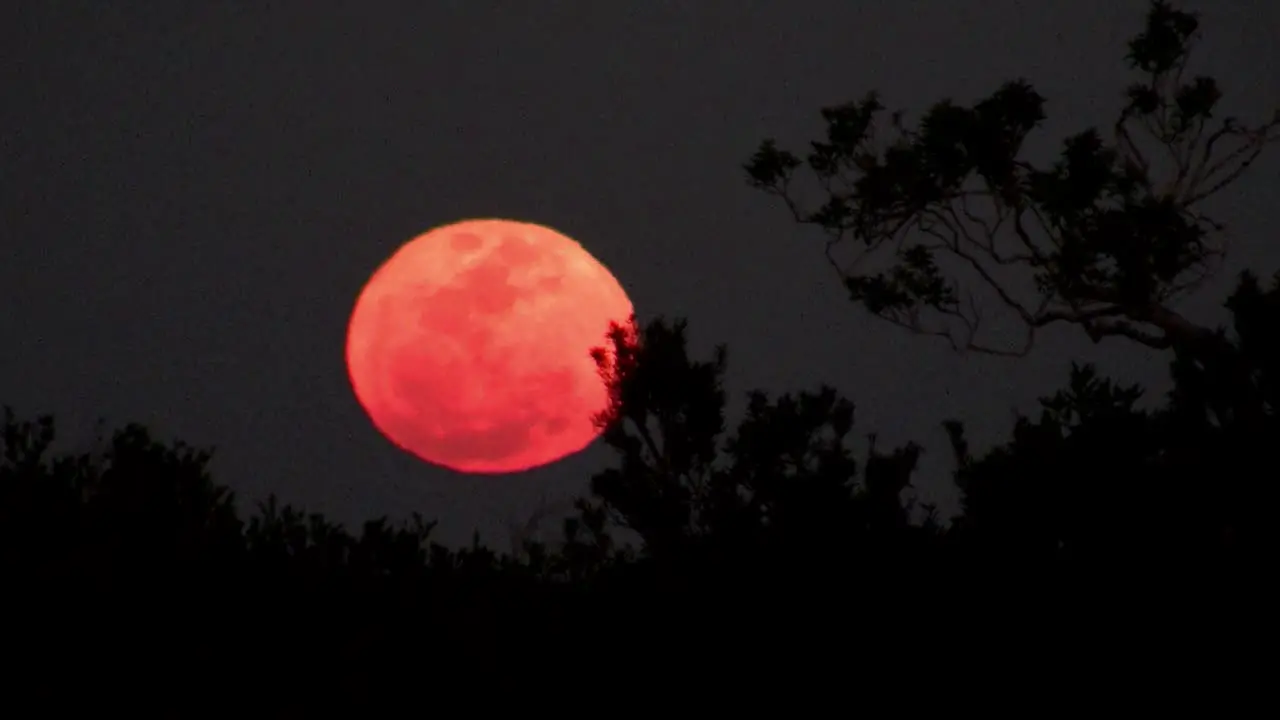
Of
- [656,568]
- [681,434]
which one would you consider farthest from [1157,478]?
[681,434]

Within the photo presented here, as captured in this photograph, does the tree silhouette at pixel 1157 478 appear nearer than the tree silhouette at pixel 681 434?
Yes

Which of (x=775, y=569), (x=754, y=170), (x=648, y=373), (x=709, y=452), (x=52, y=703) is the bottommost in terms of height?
(x=52, y=703)

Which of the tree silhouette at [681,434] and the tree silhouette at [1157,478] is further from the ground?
the tree silhouette at [681,434]

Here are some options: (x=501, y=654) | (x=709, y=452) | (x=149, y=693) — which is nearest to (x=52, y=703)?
(x=149, y=693)

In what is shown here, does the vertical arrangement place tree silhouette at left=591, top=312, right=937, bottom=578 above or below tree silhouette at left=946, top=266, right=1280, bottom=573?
above

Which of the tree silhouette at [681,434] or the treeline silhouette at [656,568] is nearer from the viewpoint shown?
the treeline silhouette at [656,568]

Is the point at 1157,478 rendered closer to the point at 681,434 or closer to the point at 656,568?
the point at 656,568

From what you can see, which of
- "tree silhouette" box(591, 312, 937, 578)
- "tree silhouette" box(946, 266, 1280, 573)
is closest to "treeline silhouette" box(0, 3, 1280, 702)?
"tree silhouette" box(946, 266, 1280, 573)

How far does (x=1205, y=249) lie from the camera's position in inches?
779

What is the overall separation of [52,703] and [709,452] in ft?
56.9

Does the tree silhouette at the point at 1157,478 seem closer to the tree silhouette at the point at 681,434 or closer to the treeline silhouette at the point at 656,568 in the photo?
the treeline silhouette at the point at 656,568

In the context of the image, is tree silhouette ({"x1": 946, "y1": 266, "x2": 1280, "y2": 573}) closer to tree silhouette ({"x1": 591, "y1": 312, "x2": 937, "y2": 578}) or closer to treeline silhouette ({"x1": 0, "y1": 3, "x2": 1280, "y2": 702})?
treeline silhouette ({"x1": 0, "y1": 3, "x2": 1280, "y2": 702})

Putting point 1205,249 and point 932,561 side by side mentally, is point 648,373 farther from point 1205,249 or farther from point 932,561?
point 932,561

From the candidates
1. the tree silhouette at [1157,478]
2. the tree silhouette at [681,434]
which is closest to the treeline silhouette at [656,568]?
the tree silhouette at [1157,478]
